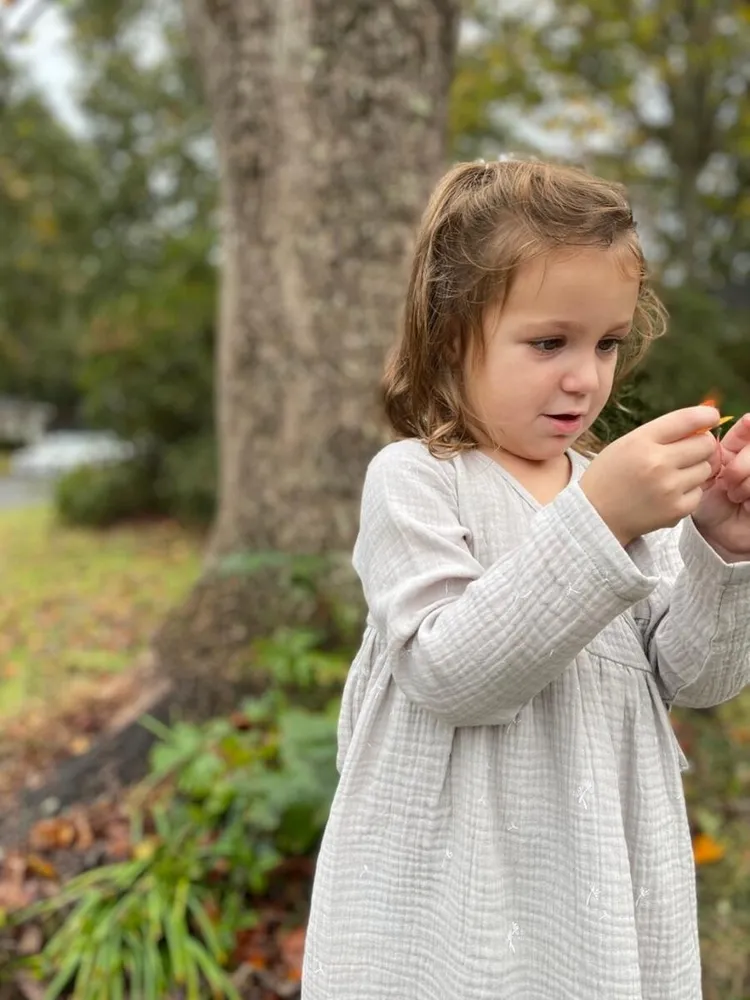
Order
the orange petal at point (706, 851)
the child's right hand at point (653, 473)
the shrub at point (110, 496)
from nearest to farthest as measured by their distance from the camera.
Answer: the child's right hand at point (653, 473), the orange petal at point (706, 851), the shrub at point (110, 496)

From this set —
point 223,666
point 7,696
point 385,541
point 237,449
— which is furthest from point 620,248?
point 7,696

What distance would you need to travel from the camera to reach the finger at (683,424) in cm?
97

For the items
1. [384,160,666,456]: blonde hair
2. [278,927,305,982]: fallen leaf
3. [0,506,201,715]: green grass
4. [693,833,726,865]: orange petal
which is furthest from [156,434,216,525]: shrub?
[384,160,666,456]: blonde hair

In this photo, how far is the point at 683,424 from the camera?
0.97 m

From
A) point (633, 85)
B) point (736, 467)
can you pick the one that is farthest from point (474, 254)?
point (633, 85)

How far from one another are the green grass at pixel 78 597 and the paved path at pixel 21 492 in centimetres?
543

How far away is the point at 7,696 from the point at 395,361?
390cm

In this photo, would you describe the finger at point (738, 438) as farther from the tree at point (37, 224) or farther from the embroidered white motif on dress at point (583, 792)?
the tree at point (37, 224)

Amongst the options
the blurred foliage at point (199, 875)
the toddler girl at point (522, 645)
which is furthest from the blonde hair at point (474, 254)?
the blurred foliage at point (199, 875)

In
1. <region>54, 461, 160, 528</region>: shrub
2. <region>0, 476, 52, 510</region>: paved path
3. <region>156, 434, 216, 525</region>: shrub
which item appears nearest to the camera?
<region>156, 434, 216, 525</region>: shrub

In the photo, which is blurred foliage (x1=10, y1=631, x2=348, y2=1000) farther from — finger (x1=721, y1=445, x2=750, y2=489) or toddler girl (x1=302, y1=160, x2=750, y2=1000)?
finger (x1=721, y1=445, x2=750, y2=489)

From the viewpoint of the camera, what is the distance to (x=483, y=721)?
1105mm

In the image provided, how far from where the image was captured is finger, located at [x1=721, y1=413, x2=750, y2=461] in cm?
105

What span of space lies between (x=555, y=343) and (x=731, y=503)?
28cm
